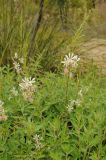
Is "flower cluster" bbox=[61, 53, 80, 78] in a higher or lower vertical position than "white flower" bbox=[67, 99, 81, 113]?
higher

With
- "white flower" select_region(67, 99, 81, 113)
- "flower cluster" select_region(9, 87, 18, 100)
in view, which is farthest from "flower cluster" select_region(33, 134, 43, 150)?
"flower cluster" select_region(9, 87, 18, 100)

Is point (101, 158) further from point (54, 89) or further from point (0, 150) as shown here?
point (54, 89)

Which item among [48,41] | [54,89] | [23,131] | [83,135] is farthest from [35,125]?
[48,41]

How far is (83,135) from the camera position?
83.7 inches

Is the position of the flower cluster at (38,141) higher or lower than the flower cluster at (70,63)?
lower

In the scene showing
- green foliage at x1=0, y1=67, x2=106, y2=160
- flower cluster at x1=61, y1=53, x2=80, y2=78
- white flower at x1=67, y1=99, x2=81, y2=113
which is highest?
flower cluster at x1=61, y1=53, x2=80, y2=78

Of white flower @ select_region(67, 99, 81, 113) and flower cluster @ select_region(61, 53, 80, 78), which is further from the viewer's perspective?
white flower @ select_region(67, 99, 81, 113)

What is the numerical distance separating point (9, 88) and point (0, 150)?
24.6 inches

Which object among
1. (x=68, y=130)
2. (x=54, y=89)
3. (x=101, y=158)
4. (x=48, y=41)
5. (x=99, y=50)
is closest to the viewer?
(x=101, y=158)

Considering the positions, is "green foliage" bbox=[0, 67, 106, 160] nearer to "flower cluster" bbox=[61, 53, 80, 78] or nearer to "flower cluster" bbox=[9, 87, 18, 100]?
"flower cluster" bbox=[9, 87, 18, 100]

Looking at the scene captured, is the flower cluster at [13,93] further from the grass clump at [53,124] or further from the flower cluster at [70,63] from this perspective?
the flower cluster at [70,63]

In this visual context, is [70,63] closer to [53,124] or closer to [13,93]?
[53,124]

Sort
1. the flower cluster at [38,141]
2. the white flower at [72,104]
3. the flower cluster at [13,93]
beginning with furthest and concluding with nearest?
the flower cluster at [13,93] < the white flower at [72,104] < the flower cluster at [38,141]

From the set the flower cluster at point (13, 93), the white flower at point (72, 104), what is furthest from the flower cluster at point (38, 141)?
the flower cluster at point (13, 93)
